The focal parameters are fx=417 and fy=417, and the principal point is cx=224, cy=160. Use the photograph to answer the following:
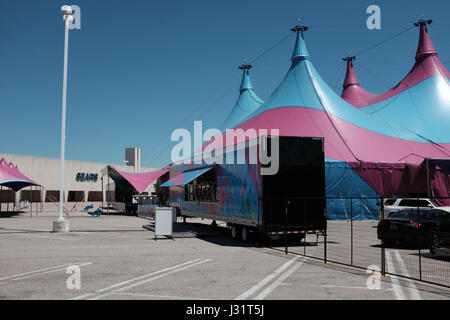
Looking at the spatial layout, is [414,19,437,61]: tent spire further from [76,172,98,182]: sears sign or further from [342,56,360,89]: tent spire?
[76,172,98,182]: sears sign

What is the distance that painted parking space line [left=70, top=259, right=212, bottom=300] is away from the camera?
698 cm

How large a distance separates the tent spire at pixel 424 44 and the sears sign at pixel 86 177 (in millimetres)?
51168

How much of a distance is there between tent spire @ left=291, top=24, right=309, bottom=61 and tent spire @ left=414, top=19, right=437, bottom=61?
13699mm

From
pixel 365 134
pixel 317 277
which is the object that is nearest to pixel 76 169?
pixel 365 134

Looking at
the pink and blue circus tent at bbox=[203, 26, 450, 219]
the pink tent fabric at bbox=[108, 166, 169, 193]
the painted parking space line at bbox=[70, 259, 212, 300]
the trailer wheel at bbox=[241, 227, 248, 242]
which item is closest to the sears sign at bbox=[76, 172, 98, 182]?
the pink tent fabric at bbox=[108, 166, 169, 193]

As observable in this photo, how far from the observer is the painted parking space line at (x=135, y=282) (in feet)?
22.9

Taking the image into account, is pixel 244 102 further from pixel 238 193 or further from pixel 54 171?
pixel 238 193

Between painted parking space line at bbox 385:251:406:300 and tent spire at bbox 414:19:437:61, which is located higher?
tent spire at bbox 414:19:437:61

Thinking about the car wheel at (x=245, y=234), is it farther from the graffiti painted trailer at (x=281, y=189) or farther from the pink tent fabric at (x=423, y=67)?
the pink tent fabric at (x=423, y=67)

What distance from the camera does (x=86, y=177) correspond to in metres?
68.5

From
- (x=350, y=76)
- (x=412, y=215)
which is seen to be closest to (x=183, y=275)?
(x=412, y=215)

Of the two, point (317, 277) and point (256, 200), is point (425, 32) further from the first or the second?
point (317, 277)

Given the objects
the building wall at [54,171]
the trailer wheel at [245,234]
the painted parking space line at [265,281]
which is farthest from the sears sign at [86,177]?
the painted parking space line at [265,281]

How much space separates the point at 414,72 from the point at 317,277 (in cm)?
3823
